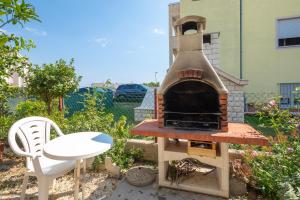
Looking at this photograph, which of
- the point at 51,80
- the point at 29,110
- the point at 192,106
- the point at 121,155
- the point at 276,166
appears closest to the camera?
the point at 276,166

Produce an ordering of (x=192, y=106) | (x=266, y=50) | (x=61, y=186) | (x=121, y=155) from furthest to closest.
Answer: (x=266, y=50), (x=121, y=155), (x=61, y=186), (x=192, y=106)

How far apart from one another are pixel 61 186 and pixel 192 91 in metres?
2.61

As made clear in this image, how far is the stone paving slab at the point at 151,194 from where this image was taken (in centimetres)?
284

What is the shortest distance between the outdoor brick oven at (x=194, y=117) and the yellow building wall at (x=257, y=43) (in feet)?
28.8

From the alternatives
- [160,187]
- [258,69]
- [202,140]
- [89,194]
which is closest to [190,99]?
[202,140]

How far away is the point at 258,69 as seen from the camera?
34.5 feet

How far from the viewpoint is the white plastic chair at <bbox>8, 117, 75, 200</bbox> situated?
2.30 m

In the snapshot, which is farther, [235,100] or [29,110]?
[235,100]

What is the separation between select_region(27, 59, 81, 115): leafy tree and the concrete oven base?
3.12m

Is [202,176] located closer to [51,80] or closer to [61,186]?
[61,186]

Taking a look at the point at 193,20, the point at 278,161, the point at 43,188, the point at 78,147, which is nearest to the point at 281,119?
the point at 278,161

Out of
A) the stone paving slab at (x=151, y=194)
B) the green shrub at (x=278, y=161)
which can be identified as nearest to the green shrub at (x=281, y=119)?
the green shrub at (x=278, y=161)

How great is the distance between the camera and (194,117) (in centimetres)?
291

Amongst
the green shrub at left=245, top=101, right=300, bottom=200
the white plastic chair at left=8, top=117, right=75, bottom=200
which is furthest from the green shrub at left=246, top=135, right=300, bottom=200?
the white plastic chair at left=8, top=117, right=75, bottom=200
